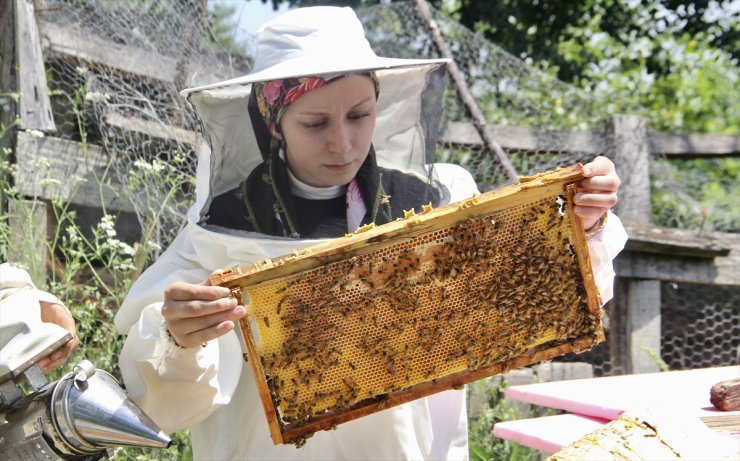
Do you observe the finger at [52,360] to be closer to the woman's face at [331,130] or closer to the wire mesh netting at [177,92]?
the woman's face at [331,130]

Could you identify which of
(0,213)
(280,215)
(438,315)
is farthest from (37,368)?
(0,213)

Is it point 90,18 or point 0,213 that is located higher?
point 90,18

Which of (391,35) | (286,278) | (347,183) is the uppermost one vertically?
(391,35)

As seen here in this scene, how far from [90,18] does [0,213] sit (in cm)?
145

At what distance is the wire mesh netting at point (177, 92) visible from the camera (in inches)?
178

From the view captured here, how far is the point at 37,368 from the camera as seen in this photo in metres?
2.01

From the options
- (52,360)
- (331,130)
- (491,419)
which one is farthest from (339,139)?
(491,419)

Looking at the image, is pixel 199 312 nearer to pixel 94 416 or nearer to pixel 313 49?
pixel 94 416

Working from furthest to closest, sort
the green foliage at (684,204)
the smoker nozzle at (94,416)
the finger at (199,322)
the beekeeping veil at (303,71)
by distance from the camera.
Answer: the green foliage at (684,204), the beekeeping veil at (303,71), the finger at (199,322), the smoker nozzle at (94,416)

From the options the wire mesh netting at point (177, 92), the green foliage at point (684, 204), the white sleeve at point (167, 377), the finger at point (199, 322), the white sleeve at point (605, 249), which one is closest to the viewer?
the finger at point (199, 322)

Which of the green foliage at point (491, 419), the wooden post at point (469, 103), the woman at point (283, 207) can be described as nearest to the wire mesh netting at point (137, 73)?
the wooden post at point (469, 103)

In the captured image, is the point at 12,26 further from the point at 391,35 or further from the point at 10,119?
the point at 391,35

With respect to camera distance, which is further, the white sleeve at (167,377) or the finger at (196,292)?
the white sleeve at (167,377)

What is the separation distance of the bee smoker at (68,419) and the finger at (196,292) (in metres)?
0.25
